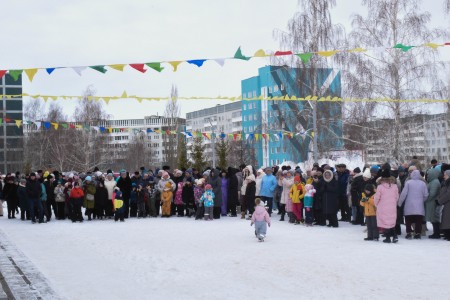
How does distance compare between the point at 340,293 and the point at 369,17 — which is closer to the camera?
the point at 340,293

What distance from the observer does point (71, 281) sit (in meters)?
9.80

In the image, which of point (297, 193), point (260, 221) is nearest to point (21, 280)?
point (260, 221)

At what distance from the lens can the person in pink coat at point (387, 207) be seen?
13961 millimetres

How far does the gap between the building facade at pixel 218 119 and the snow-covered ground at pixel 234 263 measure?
117 m

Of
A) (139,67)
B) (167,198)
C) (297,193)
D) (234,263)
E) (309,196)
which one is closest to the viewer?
(234,263)

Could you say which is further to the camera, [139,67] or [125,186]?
[125,186]

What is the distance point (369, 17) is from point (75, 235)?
24.0m

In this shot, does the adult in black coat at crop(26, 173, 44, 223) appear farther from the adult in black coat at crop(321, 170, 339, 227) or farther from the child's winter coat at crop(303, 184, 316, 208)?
the adult in black coat at crop(321, 170, 339, 227)

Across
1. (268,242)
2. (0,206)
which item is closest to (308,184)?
(268,242)

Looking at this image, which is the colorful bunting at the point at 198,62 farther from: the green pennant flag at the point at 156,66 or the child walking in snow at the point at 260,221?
the child walking in snow at the point at 260,221

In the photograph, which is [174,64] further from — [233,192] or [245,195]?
[233,192]

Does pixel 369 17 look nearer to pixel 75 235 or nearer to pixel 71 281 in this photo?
pixel 75 235

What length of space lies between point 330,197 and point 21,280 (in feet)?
32.4

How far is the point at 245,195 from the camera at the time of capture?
2095 centimetres
